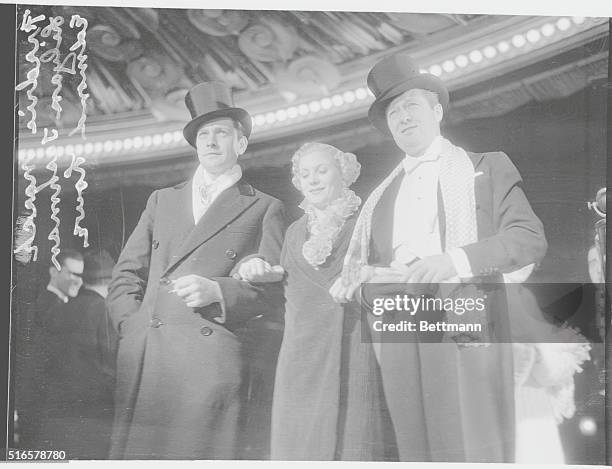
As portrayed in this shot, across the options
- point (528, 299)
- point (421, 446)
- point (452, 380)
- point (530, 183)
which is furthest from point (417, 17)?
point (421, 446)

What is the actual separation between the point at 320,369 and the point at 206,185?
0.80 metres

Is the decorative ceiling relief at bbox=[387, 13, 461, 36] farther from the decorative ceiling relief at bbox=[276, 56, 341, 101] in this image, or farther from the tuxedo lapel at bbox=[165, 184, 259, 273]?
the tuxedo lapel at bbox=[165, 184, 259, 273]

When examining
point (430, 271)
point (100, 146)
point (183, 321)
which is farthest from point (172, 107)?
point (430, 271)

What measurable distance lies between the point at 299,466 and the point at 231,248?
84 centimetres

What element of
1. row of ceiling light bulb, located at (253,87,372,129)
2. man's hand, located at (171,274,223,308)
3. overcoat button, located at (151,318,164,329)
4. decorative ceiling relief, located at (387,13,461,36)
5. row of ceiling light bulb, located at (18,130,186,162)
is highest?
decorative ceiling relief, located at (387,13,461,36)

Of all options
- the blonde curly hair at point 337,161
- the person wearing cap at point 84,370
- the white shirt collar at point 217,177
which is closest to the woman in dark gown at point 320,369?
the blonde curly hair at point 337,161

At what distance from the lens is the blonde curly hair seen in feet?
8.11

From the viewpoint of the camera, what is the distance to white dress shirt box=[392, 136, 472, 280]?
2432 millimetres

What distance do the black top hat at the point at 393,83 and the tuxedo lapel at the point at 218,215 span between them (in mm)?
556

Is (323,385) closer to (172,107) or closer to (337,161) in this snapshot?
(337,161)

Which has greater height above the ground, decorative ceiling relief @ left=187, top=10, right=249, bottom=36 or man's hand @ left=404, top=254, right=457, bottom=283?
decorative ceiling relief @ left=187, top=10, right=249, bottom=36

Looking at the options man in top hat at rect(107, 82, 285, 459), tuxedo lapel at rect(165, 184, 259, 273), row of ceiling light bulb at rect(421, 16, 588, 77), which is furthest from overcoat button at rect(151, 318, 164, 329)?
row of ceiling light bulb at rect(421, 16, 588, 77)

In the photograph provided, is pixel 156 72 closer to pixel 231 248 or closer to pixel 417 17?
pixel 231 248

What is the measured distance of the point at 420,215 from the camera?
245cm
